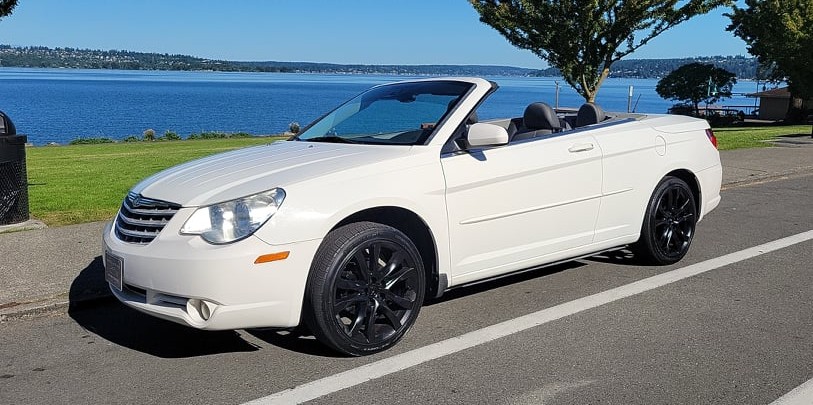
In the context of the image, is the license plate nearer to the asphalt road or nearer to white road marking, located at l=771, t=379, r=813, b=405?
the asphalt road

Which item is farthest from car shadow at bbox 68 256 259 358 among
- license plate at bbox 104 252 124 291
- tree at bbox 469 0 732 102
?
tree at bbox 469 0 732 102

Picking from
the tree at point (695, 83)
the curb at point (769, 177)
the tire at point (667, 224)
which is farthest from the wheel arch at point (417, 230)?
the tree at point (695, 83)

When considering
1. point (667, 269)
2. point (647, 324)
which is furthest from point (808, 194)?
point (647, 324)

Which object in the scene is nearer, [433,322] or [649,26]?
[433,322]

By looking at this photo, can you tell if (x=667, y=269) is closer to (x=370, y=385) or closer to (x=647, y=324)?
(x=647, y=324)

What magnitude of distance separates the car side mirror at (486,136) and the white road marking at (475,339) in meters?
1.14

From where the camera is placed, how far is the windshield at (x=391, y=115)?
5.06 meters

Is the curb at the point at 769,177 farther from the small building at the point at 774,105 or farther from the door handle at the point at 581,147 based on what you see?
the small building at the point at 774,105

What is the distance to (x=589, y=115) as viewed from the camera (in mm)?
6414

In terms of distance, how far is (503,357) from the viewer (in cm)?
430

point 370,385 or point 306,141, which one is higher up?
point 306,141

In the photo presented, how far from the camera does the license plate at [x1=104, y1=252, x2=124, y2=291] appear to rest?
13.9 ft

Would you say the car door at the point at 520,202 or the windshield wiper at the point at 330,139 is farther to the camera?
the windshield wiper at the point at 330,139

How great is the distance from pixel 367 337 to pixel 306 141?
5.63 ft
